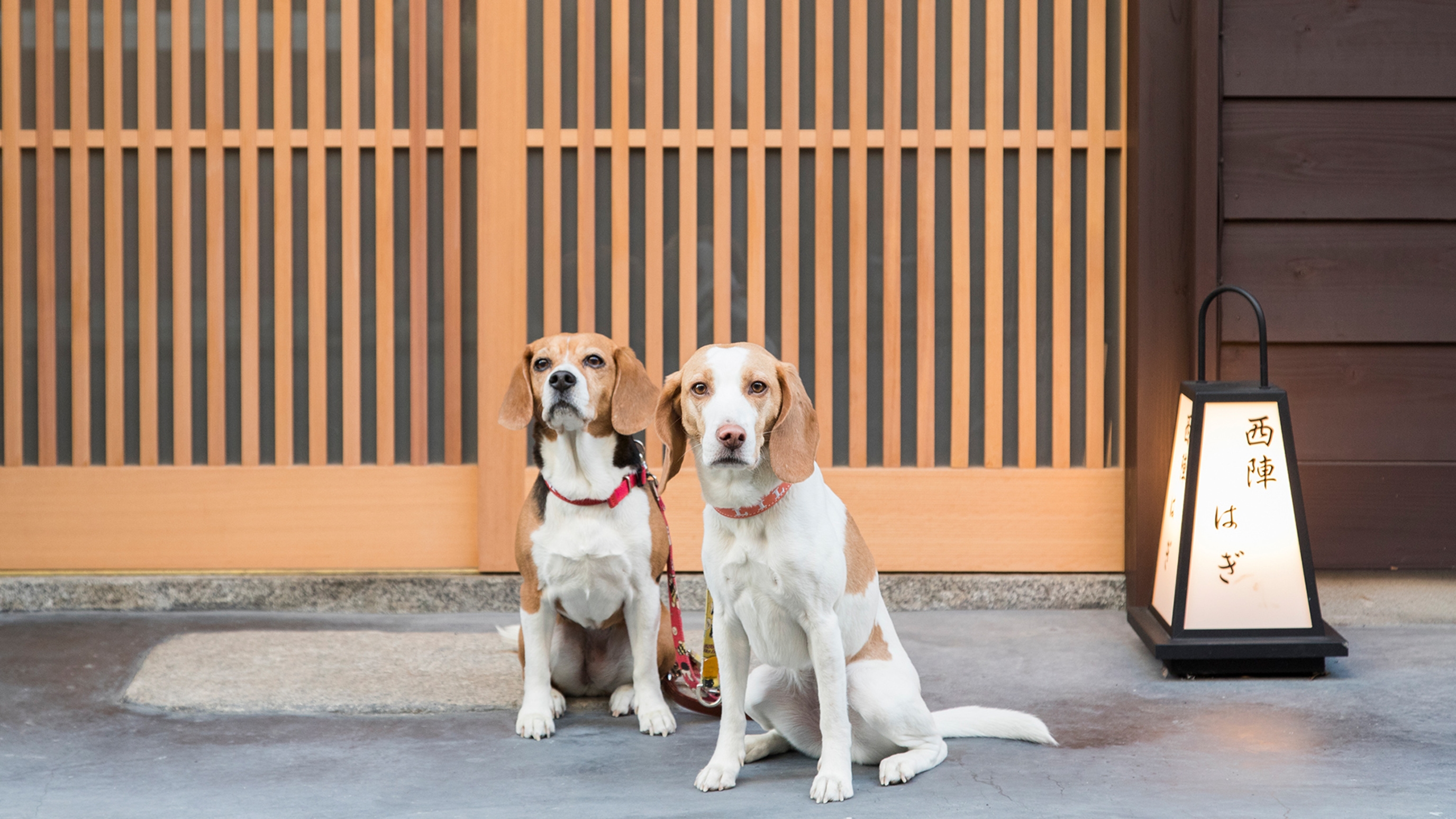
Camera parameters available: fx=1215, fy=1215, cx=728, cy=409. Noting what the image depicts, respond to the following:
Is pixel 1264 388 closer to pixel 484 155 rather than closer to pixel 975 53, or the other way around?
pixel 975 53

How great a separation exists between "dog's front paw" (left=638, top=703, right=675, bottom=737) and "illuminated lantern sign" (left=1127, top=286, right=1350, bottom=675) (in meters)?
1.52

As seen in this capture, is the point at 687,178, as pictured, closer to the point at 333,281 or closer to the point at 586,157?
the point at 586,157

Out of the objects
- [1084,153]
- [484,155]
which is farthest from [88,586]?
[1084,153]

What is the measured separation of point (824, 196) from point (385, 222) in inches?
65.0

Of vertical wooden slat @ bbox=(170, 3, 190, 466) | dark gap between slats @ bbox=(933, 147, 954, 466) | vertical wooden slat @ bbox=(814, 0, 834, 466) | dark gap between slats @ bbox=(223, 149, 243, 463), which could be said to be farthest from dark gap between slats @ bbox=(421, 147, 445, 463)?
dark gap between slats @ bbox=(933, 147, 954, 466)

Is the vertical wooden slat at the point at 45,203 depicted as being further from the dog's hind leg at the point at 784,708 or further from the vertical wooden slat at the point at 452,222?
the dog's hind leg at the point at 784,708

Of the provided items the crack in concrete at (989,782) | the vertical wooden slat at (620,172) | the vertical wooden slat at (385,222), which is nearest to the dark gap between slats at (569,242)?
the vertical wooden slat at (620,172)

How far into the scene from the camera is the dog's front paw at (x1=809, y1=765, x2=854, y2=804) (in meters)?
2.63

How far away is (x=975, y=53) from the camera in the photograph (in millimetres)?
4602

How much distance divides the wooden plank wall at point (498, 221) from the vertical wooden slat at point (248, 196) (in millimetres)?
10

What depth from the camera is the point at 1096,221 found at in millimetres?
4551

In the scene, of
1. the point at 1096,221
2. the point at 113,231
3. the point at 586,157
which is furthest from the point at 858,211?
the point at 113,231

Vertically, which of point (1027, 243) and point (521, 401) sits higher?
point (1027, 243)

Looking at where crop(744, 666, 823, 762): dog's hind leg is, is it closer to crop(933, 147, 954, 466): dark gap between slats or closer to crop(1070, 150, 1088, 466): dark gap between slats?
crop(933, 147, 954, 466): dark gap between slats
